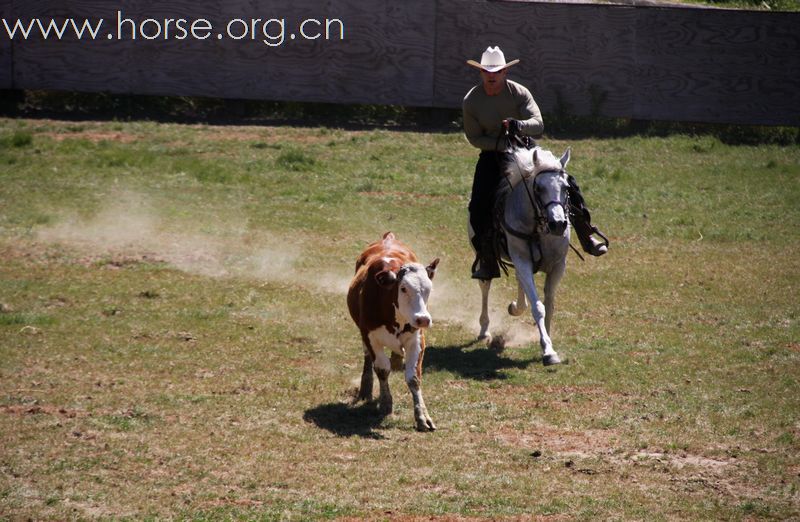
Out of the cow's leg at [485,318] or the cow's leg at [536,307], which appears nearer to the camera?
the cow's leg at [536,307]

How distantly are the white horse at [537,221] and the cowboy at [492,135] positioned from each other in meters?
Result: 0.23

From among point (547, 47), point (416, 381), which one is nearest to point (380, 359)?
point (416, 381)

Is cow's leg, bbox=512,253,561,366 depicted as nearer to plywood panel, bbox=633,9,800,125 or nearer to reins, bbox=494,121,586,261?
reins, bbox=494,121,586,261

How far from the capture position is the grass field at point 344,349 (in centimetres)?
791

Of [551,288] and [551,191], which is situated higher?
[551,191]

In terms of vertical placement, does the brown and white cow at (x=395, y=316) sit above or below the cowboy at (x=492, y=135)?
below

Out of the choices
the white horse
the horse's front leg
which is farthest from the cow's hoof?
the horse's front leg

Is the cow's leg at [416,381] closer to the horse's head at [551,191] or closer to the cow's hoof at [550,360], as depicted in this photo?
the cow's hoof at [550,360]

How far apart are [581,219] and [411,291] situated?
3952mm

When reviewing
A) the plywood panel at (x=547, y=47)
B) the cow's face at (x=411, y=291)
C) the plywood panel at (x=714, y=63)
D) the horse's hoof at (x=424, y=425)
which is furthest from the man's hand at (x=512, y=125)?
the plywood panel at (x=714, y=63)

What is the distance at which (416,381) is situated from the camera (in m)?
9.26

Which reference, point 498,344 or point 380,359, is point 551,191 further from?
point 380,359

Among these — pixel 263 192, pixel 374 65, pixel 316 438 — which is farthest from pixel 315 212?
pixel 316 438

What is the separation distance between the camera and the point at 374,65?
977 inches
